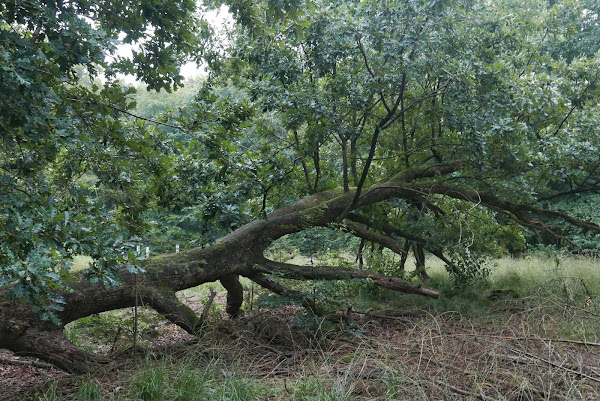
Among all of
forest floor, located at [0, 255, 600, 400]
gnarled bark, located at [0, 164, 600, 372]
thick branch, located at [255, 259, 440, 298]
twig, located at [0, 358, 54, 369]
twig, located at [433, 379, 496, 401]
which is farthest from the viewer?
thick branch, located at [255, 259, 440, 298]

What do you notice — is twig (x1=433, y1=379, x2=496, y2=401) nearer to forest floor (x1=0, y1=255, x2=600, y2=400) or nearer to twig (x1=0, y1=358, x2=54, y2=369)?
forest floor (x1=0, y1=255, x2=600, y2=400)

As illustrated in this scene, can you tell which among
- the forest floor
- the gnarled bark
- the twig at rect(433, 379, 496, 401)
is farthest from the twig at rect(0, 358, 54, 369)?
the twig at rect(433, 379, 496, 401)

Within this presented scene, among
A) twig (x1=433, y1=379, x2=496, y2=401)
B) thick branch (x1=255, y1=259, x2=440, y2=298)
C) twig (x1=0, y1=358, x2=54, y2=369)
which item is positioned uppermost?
thick branch (x1=255, y1=259, x2=440, y2=298)

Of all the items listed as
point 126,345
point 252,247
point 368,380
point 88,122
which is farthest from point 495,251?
point 88,122

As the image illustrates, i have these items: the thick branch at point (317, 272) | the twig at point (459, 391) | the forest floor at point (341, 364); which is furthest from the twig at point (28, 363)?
the twig at point (459, 391)

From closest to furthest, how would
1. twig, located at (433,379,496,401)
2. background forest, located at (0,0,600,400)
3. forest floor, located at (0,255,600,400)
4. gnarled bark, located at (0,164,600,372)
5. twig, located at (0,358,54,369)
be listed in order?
background forest, located at (0,0,600,400) → twig, located at (433,379,496,401) → forest floor, located at (0,255,600,400) → gnarled bark, located at (0,164,600,372) → twig, located at (0,358,54,369)

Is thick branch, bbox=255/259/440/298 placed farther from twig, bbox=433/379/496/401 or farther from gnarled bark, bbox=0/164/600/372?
twig, bbox=433/379/496/401

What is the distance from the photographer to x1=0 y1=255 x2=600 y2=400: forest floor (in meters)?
3.78

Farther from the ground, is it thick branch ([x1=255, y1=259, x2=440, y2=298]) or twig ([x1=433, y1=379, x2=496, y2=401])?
thick branch ([x1=255, y1=259, x2=440, y2=298])

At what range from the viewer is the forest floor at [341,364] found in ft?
12.4

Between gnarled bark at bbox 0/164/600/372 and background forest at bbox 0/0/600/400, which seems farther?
gnarled bark at bbox 0/164/600/372

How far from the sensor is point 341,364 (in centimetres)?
482

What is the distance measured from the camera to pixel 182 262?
20.0 feet

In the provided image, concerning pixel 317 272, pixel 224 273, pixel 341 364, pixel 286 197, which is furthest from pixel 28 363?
pixel 286 197
